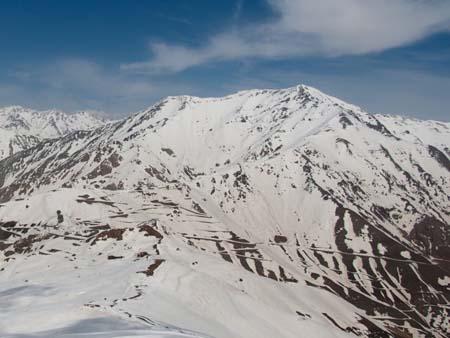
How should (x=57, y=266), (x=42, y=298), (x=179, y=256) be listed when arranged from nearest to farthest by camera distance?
1. (x=42, y=298)
2. (x=57, y=266)
3. (x=179, y=256)

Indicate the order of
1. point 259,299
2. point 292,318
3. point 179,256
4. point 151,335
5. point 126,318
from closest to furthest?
point 151,335, point 126,318, point 292,318, point 259,299, point 179,256

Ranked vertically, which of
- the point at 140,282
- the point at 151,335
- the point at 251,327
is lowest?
the point at 251,327

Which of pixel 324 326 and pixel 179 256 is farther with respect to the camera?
pixel 179 256

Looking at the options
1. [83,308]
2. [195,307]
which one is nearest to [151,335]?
[83,308]

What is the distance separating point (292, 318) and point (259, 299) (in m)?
14.2

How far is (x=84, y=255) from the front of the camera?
190375 mm

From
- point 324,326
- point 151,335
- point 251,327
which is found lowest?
point 324,326

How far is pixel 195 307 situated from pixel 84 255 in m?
102

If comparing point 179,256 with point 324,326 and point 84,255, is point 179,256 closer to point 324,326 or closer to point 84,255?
point 84,255

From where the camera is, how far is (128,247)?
189 meters

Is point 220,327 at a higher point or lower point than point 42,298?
lower

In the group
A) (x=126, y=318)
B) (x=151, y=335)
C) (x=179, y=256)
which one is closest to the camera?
(x=151, y=335)

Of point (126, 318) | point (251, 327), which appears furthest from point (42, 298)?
point (251, 327)

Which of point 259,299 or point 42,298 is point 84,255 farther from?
point 42,298
